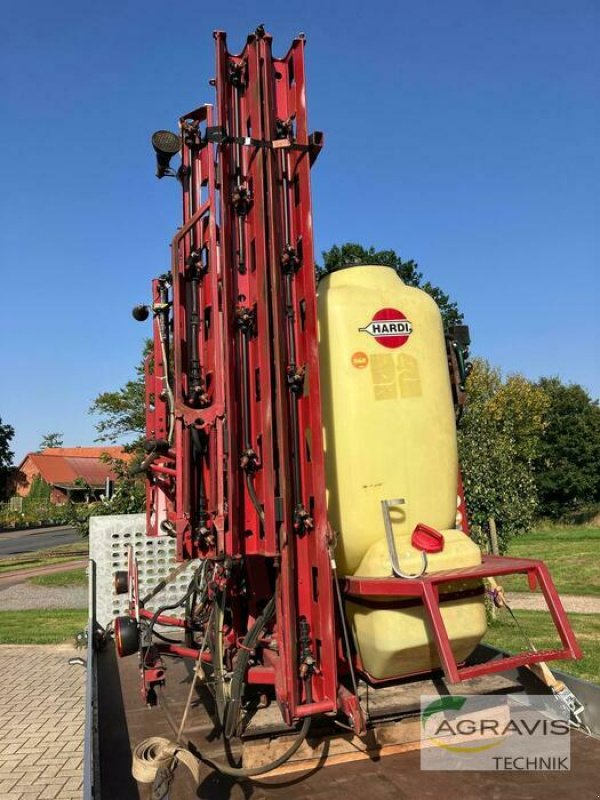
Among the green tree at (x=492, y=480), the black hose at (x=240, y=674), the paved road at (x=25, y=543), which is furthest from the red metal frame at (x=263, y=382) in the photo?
the paved road at (x=25, y=543)

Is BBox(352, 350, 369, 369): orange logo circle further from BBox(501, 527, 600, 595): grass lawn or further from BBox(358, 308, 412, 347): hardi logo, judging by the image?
BBox(501, 527, 600, 595): grass lawn

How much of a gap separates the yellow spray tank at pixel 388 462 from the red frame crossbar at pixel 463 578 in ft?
0.41

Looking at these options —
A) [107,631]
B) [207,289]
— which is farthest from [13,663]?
[207,289]

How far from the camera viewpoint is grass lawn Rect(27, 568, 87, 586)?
16642mm

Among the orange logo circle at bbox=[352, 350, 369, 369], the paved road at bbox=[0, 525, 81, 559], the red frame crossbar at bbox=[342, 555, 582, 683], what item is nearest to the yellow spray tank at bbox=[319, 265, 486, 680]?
the orange logo circle at bbox=[352, 350, 369, 369]

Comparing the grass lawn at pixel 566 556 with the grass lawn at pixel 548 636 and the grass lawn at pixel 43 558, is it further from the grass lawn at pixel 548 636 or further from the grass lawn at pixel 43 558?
the grass lawn at pixel 43 558

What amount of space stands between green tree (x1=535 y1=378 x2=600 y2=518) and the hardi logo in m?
33.1

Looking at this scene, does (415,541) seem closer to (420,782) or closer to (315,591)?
(315,591)

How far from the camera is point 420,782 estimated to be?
2.59m

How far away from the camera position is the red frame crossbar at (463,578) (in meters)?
2.62

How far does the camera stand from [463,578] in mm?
2791

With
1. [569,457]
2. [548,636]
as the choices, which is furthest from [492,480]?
[569,457]

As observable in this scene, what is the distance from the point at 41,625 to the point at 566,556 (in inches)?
554

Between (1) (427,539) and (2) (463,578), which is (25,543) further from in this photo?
(2) (463,578)
